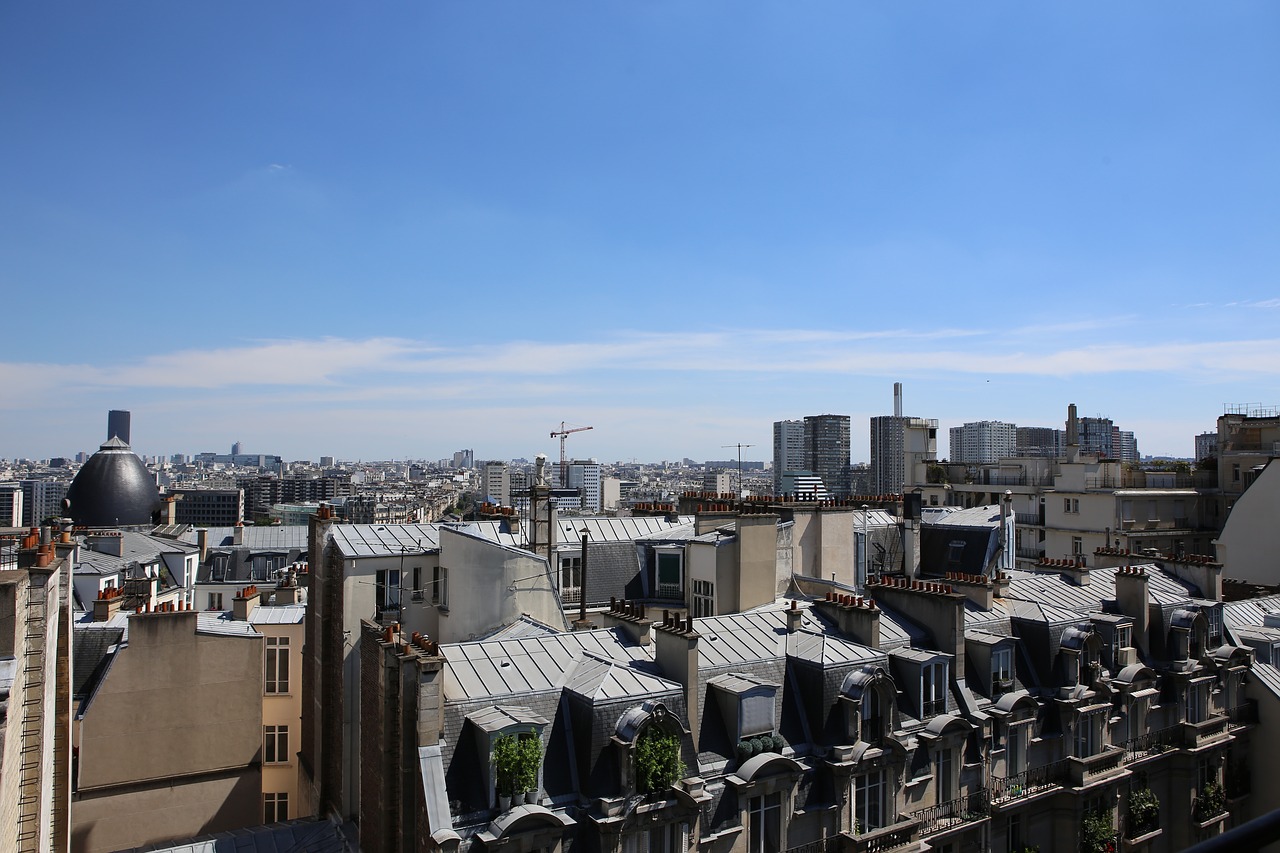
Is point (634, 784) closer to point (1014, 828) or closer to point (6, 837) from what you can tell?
point (6, 837)

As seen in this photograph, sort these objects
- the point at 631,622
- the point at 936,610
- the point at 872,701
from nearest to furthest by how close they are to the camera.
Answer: the point at 872,701
the point at 631,622
the point at 936,610

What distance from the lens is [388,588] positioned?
24.6 meters

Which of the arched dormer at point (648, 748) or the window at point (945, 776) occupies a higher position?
the arched dormer at point (648, 748)

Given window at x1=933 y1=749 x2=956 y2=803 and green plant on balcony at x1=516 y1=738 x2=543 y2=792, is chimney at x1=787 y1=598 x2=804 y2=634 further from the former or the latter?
green plant on balcony at x1=516 y1=738 x2=543 y2=792

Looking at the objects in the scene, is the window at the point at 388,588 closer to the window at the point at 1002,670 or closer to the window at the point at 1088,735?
the window at the point at 1002,670

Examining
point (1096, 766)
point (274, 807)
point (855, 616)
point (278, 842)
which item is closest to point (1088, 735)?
point (1096, 766)

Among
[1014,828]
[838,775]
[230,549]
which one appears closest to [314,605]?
[838,775]

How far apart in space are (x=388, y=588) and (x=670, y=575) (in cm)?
946

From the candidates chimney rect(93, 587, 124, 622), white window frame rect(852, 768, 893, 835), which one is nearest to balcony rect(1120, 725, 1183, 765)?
white window frame rect(852, 768, 893, 835)

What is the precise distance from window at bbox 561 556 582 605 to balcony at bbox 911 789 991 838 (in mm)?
12671

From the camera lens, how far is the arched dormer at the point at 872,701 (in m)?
19.1

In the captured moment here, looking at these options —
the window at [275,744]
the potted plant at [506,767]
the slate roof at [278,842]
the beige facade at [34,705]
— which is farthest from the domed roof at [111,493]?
the potted plant at [506,767]

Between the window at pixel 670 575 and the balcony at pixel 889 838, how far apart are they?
1126 cm

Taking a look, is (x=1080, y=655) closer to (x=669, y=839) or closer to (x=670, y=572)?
(x=670, y=572)
